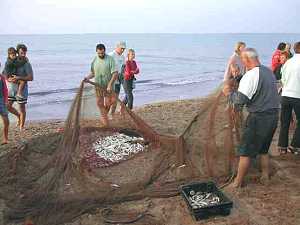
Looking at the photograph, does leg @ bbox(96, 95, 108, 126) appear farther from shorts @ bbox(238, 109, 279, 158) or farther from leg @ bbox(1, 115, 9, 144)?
shorts @ bbox(238, 109, 279, 158)

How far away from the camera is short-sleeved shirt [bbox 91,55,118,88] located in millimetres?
7742

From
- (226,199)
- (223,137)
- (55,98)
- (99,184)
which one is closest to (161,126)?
(223,137)

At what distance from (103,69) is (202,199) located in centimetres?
395

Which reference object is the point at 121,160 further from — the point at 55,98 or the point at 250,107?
the point at 55,98

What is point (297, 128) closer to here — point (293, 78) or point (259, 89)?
point (293, 78)

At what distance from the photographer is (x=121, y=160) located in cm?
642

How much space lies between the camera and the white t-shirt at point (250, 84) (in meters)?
4.79

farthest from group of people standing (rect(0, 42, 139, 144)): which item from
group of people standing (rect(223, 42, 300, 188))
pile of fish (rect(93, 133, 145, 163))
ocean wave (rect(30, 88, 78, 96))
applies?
ocean wave (rect(30, 88, 78, 96))

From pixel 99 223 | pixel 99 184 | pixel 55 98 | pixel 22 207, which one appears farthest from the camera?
pixel 55 98

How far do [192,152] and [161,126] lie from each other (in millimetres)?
2353

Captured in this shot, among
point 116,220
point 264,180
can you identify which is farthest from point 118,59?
A: point 116,220

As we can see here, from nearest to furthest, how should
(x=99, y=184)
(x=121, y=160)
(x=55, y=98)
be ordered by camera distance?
(x=99, y=184), (x=121, y=160), (x=55, y=98)

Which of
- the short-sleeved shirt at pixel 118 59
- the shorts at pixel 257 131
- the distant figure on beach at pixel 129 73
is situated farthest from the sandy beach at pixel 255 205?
the distant figure on beach at pixel 129 73

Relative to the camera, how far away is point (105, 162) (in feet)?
20.6
